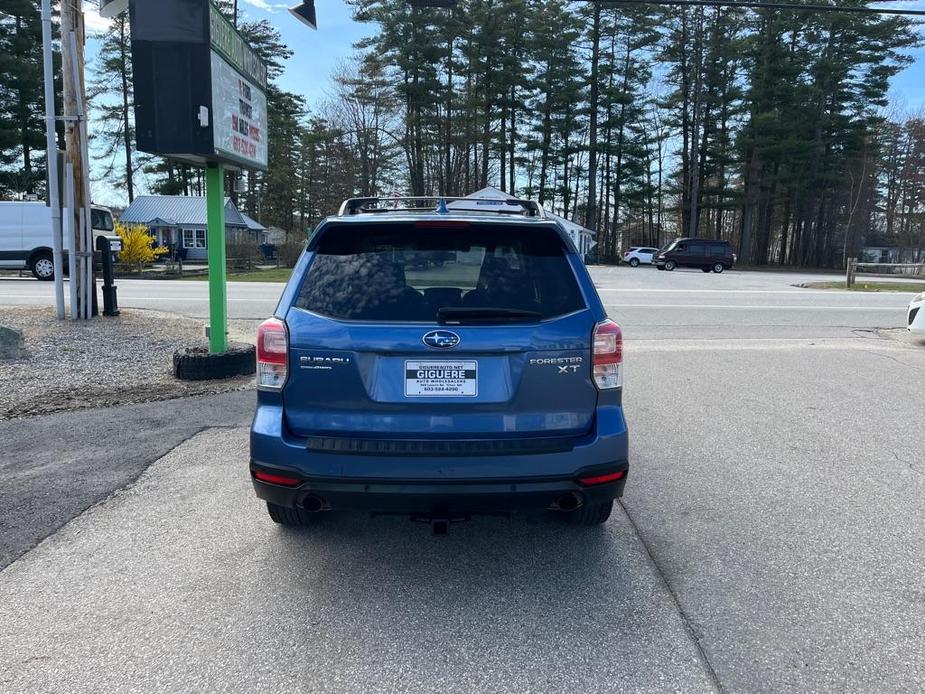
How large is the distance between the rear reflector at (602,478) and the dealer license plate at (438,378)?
64 centimetres

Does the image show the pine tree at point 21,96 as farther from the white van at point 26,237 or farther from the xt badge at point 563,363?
the xt badge at point 563,363

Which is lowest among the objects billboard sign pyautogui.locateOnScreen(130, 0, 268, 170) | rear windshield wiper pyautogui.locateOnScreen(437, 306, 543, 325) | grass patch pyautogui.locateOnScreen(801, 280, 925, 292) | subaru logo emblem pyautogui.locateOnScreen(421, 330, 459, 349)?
grass patch pyautogui.locateOnScreen(801, 280, 925, 292)

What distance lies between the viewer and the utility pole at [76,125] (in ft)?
34.4

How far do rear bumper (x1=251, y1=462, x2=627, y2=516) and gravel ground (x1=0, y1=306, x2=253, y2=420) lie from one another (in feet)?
14.4

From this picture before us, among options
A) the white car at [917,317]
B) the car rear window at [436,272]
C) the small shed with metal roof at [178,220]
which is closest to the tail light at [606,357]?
the car rear window at [436,272]

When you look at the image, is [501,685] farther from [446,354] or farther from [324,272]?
[324,272]

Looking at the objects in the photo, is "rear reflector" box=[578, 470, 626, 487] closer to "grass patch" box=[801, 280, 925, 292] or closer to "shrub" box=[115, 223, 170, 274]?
"grass patch" box=[801, 280, 925, 292]

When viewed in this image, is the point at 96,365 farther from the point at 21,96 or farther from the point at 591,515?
the point at 21,96

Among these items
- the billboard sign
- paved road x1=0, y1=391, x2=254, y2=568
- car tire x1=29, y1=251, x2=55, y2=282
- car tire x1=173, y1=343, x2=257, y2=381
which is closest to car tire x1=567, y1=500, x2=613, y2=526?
paved road x1=0, y1=391, x2=254, y2=568

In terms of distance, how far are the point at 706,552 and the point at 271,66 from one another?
55.0 metres

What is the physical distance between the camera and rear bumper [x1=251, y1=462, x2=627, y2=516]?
295 centimetres

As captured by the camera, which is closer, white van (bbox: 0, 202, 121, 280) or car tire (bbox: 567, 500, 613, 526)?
car tire (bbox: 567, 500, 613, 526)

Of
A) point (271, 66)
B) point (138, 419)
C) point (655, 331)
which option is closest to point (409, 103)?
point (271, 66)

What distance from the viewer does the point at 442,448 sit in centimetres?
297
